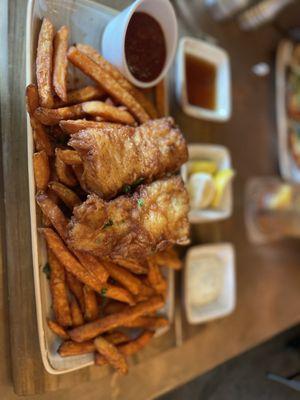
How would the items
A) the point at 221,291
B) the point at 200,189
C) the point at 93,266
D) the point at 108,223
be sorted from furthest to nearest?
1. the point at 221,291
2. the point at 200,189
3. the point at 93,266
4. the point at 108,223

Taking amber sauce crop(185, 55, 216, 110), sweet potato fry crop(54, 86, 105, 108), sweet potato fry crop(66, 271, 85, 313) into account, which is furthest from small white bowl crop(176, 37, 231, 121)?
sweet potato fry crop(66, 271, 85, 313)

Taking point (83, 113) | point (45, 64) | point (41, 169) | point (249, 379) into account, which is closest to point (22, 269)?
point (41, 169)

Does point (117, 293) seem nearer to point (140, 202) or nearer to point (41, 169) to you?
point (140, 202)

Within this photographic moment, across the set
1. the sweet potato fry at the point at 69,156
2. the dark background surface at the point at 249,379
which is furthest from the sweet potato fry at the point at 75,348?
the sweet potato fry at the point at 69,156

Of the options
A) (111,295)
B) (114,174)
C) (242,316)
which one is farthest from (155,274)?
(242,316)

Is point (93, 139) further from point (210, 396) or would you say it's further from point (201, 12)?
point (201, 12)

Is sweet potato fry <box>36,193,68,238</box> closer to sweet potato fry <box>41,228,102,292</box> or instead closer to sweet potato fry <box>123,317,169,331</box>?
sweet potato fry <box>41,228,102,292</box>
